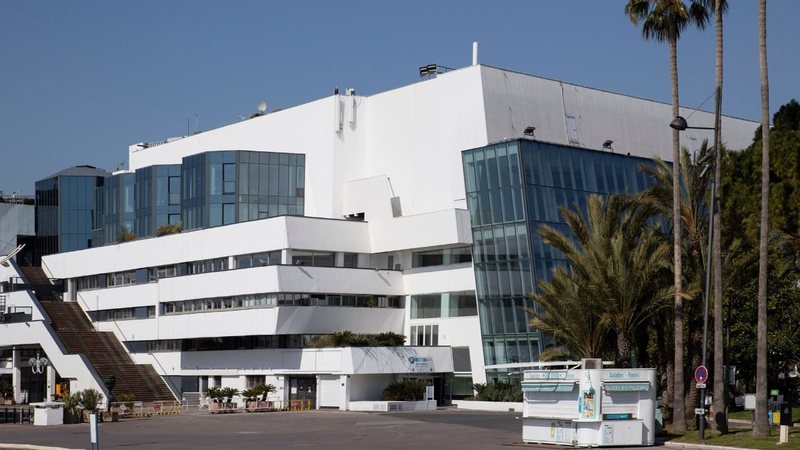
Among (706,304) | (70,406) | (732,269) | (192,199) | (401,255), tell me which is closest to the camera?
(706,304)

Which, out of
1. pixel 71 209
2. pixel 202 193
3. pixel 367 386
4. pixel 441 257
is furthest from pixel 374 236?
pixel 71 209

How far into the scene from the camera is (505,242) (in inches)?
2496

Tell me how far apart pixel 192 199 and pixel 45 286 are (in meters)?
17.1

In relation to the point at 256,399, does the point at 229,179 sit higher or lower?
higher

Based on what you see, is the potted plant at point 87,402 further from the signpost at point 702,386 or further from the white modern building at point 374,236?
the signpost at point 702,386

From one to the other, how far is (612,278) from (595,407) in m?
6.81

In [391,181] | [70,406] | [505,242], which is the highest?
[391,181]

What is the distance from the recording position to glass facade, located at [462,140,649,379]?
62.4 m

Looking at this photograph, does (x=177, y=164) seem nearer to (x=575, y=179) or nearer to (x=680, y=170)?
(x=575, y=179)

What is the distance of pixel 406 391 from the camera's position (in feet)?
210

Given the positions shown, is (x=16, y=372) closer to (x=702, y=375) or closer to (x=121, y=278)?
(x=121, y=278)

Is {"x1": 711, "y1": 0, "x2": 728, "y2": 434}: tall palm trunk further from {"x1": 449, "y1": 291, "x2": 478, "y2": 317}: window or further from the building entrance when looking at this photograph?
the building entrance

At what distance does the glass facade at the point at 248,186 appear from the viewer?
255 feet

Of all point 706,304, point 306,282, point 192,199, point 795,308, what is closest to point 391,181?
point 306,282
